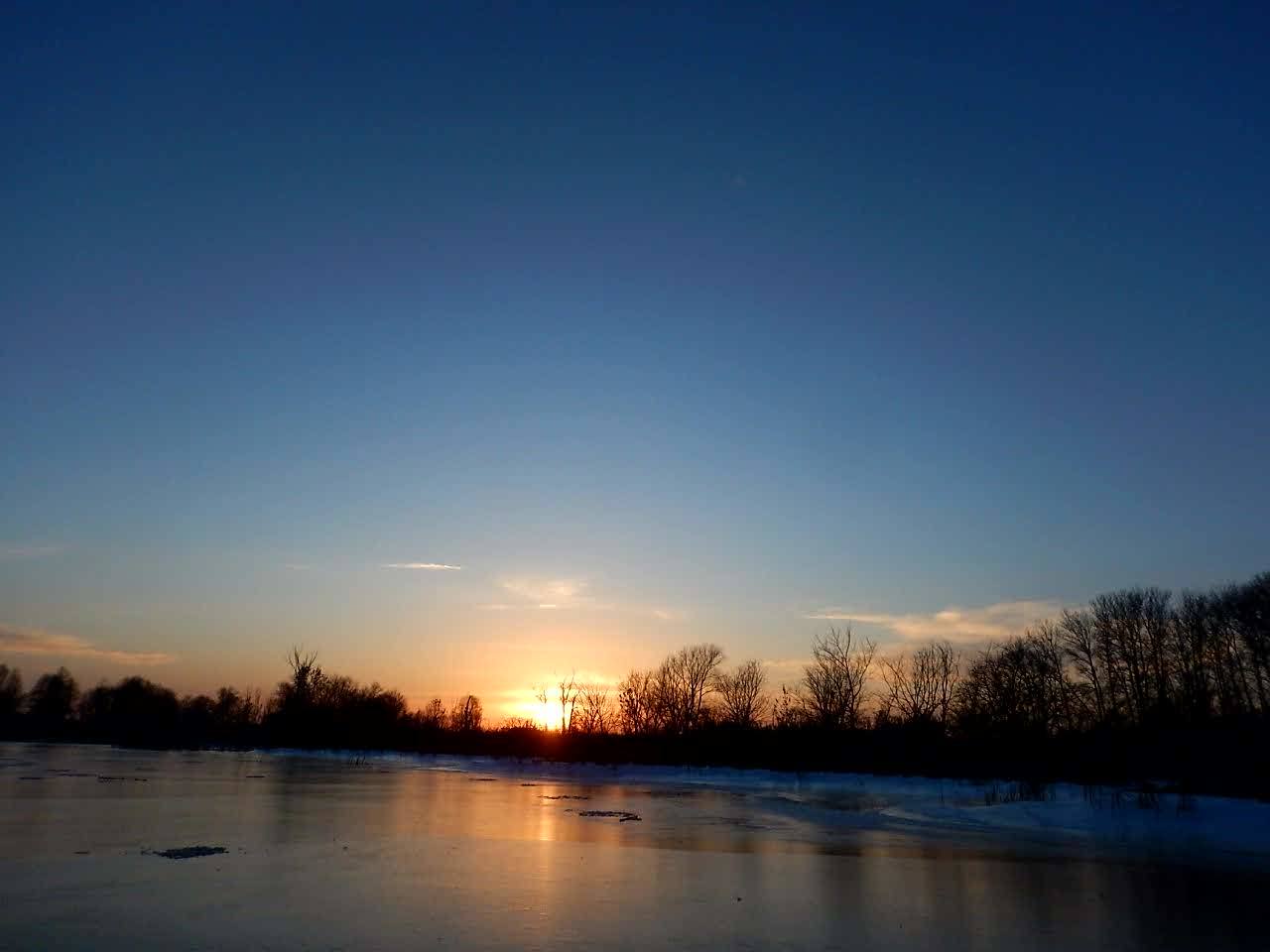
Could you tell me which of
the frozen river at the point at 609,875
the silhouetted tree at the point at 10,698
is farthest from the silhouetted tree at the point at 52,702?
the frozen river at the point at 609,875

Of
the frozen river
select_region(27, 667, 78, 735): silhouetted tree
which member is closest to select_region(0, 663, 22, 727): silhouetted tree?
select_region(27, 667, 78, 735): silhouetted tree

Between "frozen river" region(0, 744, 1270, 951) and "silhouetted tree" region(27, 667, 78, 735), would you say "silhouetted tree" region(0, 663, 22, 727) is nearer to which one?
"silhouetted tree" region(27, 667, 78, 735)

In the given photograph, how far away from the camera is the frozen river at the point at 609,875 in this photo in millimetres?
8609

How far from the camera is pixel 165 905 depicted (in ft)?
30.0

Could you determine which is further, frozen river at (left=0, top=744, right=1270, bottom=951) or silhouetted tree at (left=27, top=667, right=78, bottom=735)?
silhouetted tree at (left=27, top=667, right=78, bottom=735)

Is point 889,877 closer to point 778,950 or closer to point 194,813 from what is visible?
point 778,950

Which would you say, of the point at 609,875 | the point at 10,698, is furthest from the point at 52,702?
the point at 609,875

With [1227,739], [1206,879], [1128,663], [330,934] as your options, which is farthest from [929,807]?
[1128,663]

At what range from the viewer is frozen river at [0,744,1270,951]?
339 inches

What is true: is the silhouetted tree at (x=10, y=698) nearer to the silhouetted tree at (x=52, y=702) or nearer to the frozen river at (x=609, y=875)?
the silhouetted tree at (x=52, y=702)

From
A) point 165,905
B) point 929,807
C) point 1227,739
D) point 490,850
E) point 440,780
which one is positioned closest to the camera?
point 165,905

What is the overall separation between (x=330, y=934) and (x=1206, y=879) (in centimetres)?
1329

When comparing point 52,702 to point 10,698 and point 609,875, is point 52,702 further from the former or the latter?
point 609,875

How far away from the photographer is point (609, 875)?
1228 cm
